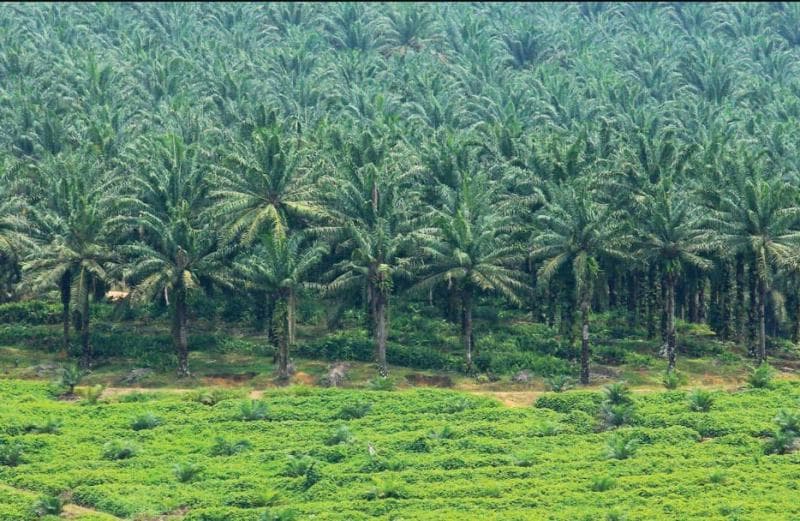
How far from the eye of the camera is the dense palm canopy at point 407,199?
73812 millimetres

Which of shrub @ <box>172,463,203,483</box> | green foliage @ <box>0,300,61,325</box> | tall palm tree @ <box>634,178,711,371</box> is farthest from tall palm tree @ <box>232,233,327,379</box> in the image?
tall palm tree @ <box>634,178,711,371</box>

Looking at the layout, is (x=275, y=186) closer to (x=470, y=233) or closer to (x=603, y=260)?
(x=470, y=233)

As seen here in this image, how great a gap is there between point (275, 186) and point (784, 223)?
81.3ft

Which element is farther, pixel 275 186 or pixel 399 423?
pixel 275 186

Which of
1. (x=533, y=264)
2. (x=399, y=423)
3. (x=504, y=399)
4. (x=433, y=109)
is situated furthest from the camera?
(x=433, y=109)

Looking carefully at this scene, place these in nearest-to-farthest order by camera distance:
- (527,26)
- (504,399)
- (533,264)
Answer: (504,399), (533,264), (527,26)

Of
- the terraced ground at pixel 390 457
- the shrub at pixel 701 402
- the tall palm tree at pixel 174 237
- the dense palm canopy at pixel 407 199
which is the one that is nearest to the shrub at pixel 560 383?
the terraced ground at pixel 390 457

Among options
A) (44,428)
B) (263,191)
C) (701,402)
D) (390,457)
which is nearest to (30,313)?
(263,191)

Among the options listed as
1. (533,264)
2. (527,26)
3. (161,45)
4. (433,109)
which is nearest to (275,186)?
(533,264)

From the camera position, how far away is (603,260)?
7862 centimetres

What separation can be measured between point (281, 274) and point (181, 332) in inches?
231

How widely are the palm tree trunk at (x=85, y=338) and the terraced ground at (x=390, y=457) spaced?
3795 millimetres

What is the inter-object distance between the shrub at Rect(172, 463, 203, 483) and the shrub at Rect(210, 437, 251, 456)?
8.98 ft

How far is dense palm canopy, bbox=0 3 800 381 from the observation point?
73812mm
